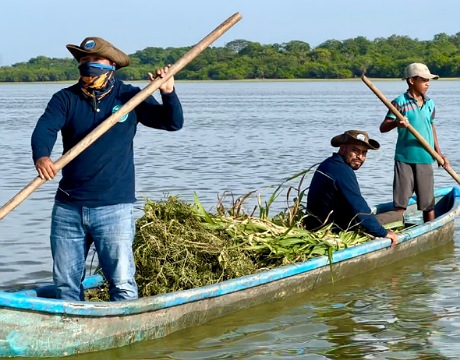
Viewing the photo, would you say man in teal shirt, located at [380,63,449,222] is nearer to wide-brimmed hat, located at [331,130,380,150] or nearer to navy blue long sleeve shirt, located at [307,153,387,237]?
navy blue long sleeve shirt, located at [307,153,387,237]

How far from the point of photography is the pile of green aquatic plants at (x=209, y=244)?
7.17 m

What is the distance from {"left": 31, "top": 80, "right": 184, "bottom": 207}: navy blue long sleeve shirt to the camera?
6016 mm

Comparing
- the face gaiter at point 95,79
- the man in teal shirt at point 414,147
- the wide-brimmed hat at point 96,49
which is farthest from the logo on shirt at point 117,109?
the man in teal shirt at point 414,147

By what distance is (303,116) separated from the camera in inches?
1439

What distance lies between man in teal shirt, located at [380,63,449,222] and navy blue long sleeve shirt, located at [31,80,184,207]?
4.04 meters

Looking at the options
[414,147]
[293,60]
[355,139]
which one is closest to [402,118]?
[414,147]

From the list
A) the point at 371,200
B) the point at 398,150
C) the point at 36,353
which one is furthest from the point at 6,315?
the point at 371,200

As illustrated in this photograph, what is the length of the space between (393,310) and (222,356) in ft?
5.90

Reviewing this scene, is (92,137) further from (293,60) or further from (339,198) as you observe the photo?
(293,60)

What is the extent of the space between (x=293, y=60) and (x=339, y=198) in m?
89.6

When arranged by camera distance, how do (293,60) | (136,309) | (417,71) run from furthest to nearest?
(293,60)
(417,71)
(136,309)

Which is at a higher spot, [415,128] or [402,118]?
[402,118]

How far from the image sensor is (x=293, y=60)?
97.0 metres

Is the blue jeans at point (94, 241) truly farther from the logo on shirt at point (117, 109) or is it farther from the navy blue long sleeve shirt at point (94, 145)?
the logo on shirt at point (117, 109)
